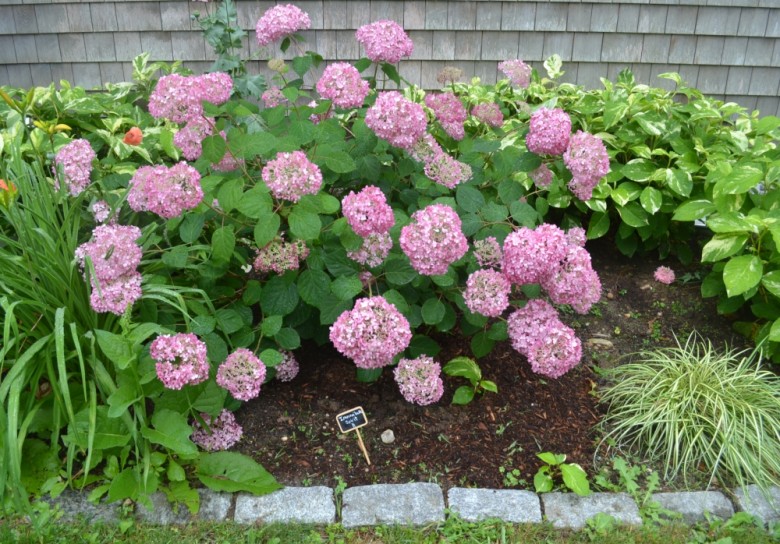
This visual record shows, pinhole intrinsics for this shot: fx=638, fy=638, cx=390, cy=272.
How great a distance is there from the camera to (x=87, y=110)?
9.62ft

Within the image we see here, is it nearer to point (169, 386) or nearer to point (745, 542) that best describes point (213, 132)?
point (169, 386)

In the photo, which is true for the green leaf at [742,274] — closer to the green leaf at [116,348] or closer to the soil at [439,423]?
the soil at [439,423]

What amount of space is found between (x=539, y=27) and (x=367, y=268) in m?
2.60

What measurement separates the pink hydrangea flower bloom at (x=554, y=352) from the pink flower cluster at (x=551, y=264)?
0.11 m

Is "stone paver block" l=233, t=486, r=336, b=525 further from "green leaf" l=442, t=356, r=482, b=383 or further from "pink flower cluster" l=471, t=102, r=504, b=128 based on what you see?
"pink flower cluster" l=471, t=102, r=504, b=128

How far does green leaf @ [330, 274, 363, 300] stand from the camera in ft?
6.31

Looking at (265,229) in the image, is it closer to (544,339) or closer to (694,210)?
(544,339)

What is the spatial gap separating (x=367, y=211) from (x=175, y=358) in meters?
0.66

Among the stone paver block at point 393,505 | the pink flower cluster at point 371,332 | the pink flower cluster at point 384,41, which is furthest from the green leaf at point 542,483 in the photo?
the pink flower cluster at point 384,41

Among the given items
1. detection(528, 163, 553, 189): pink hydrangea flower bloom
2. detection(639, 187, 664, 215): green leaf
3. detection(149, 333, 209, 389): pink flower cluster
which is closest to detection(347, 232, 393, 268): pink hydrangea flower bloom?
detection(149, 333, 209, 389): pink flower cluster

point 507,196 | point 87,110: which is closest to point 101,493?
point 507,196

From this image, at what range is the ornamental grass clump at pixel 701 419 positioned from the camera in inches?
80.8

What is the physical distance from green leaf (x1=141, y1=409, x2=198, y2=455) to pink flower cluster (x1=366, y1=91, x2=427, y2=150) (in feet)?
3.44

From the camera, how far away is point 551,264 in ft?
5.99
